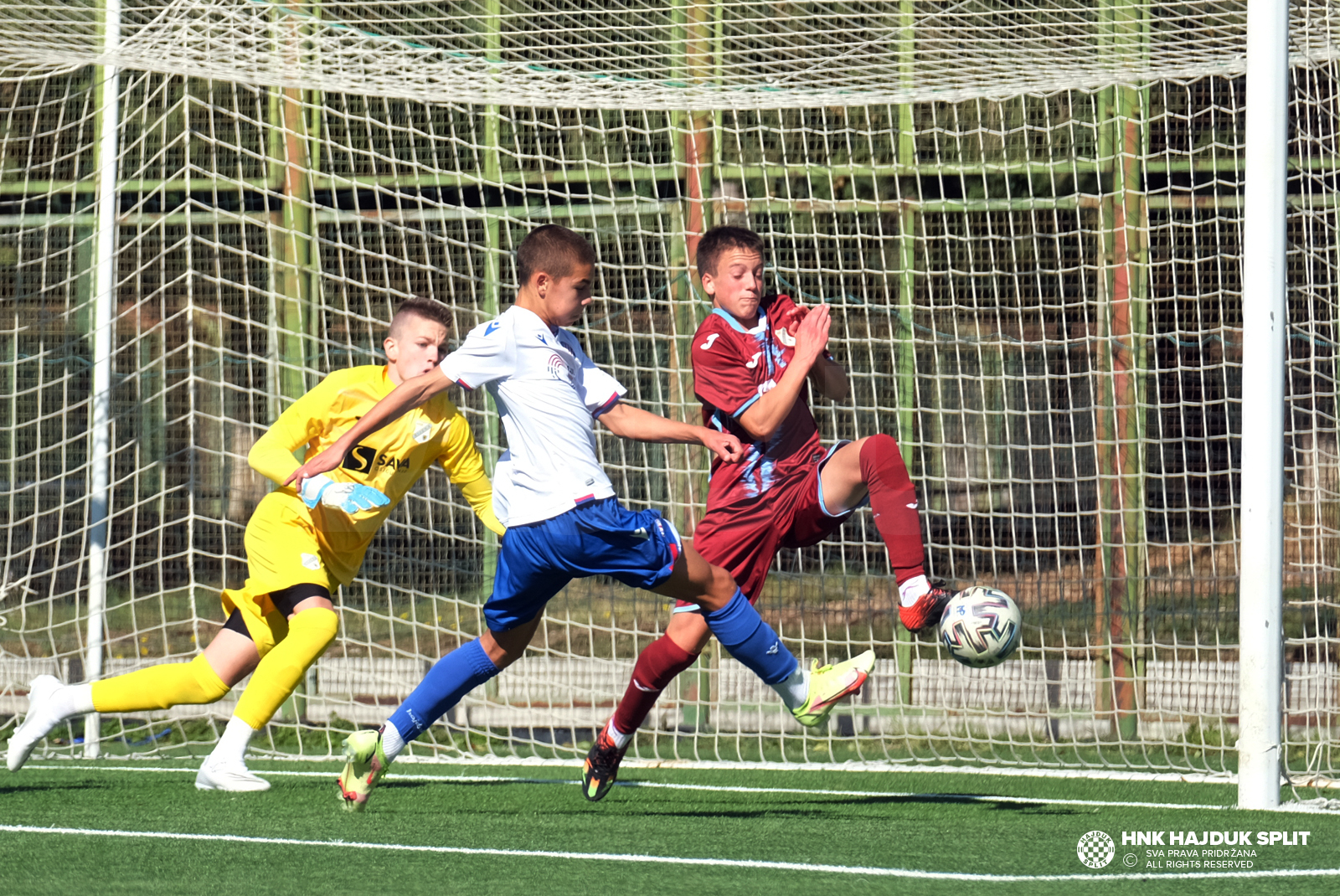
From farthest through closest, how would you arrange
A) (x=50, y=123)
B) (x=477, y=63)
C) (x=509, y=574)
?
(x=50, y=123) < (x=477, y=63) < (x=509, y=574)

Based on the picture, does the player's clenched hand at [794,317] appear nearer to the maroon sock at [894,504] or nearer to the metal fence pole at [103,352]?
the maroon sock at [894,504]

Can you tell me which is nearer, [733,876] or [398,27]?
[733,876]

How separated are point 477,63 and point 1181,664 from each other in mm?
3977

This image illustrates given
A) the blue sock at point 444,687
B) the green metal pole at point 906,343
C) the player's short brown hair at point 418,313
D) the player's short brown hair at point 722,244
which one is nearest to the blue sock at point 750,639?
the blue sock at point 444,687

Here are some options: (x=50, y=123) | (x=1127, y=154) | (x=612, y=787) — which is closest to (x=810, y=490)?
(x=612, y=787)

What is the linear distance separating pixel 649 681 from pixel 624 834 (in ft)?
2.24

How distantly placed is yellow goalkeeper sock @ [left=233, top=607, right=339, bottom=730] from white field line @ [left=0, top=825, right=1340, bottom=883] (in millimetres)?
641

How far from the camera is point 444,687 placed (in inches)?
180

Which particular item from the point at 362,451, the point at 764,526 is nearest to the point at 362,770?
the point at 362,451

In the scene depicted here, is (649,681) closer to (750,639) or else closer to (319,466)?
(750,639)

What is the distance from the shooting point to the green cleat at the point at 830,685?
4.52m

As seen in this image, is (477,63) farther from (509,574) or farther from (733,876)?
(733,876)

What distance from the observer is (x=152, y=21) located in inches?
249

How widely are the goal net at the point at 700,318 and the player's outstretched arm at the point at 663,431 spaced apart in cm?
234
